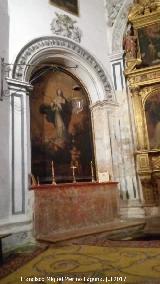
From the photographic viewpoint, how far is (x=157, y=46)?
868 cm

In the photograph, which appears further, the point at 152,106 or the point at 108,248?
the point at 152,106

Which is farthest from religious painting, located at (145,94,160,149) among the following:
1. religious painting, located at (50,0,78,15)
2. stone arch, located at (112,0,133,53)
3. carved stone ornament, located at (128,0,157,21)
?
religious painting, located at (50,0,78,15)

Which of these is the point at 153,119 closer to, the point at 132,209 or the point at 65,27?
the point at 132,209

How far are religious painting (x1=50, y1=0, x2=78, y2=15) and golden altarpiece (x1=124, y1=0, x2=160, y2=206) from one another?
71.4 inches

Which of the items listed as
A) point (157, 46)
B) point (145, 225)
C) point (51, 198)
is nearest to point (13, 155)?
point (51, 198)

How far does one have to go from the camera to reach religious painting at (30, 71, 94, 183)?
24.0 feet

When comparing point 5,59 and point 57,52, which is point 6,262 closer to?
point 5,59

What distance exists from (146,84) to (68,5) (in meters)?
3.48

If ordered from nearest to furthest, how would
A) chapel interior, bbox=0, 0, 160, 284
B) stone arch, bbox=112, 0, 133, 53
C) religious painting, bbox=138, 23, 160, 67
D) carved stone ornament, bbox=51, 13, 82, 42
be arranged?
chapel interior, bbox=0, 0, 160, 284
carved stone ornament, bbox=51, 13, 82, 42
religious painting, bbox=138, 23, 160, 67
stone arch, bbox=112, 0, 133, 53

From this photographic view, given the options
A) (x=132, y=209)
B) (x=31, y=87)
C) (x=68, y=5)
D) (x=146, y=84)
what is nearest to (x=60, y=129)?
(x=31, y=87)

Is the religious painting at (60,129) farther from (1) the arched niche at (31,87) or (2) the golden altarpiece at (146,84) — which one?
(2) the golden altarpiece at (146,84)

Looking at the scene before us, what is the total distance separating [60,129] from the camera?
787cm

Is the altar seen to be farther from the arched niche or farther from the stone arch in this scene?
the stone arch

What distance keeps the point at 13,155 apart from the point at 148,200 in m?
4.09
